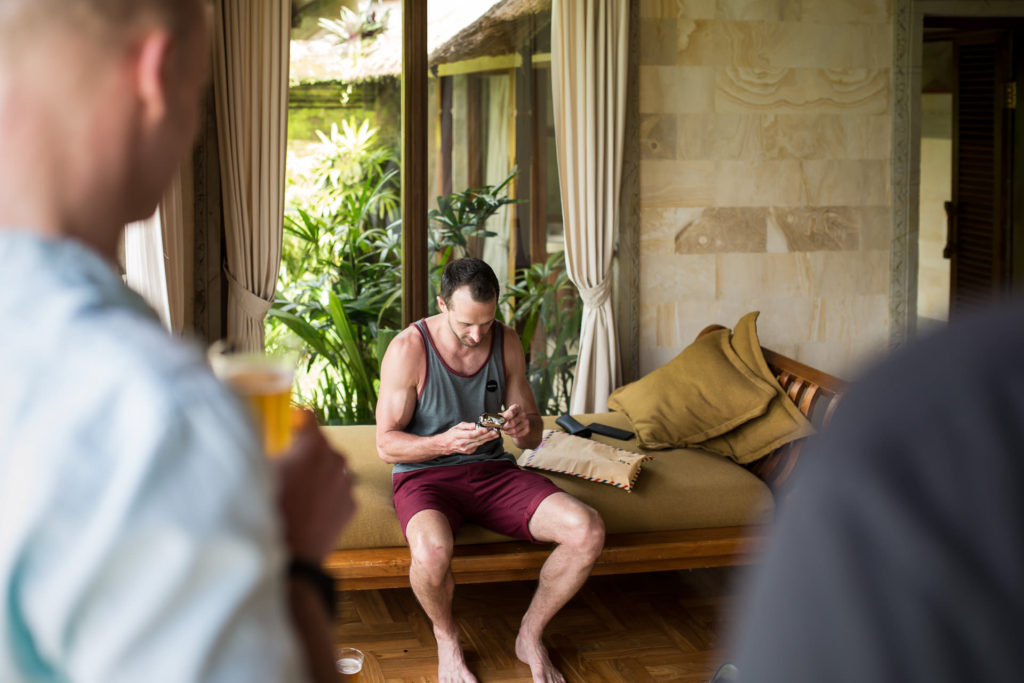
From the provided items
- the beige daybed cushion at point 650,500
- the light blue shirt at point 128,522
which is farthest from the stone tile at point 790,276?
the light blue shirt at point 128,522

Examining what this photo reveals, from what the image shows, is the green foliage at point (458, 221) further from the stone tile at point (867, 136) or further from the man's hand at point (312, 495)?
the man's hand at point (312, 495)

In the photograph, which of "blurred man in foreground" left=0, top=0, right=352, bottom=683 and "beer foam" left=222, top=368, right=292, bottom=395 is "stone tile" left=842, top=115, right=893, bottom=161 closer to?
"beer foam" left=222, top=368, right=292, bottom=395

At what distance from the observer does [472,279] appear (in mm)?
3363

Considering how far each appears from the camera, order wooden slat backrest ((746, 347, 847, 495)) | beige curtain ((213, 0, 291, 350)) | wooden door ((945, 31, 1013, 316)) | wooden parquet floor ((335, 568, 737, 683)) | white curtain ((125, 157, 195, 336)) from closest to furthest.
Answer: wooden parquet floor ((335, 568, 737, 683)) < wooden slat backrest ((746, 347, 847, 495)) < white curtain ((125, 157, 195, 336)) < beige curtain ((213, 0, 291, 350)) < wooden door ((945, 31, 1013, 316))

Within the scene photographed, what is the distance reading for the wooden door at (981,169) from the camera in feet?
21.2

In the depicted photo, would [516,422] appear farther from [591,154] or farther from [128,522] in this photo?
[128,522]

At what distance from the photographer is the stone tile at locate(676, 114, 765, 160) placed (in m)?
5.43

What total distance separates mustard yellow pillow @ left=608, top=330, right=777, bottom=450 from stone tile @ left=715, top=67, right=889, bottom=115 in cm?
163

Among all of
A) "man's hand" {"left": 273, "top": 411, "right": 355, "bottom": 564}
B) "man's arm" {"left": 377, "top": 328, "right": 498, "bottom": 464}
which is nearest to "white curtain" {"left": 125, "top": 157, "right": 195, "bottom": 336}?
"man's arm" {"left": 377, "top": 328, "right": 498, "bottom": 464}

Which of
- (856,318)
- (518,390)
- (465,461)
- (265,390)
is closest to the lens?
(265,390)

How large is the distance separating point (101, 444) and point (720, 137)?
17.0 ft

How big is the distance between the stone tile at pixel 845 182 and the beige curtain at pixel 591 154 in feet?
3.72

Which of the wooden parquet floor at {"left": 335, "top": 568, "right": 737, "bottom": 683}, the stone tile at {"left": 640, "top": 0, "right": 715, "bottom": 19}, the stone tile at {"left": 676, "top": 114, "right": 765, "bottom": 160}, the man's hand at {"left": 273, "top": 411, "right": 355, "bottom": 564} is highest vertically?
the stone tile at {"left": 640, "top": 0, "right": 715, "bottom": 19}

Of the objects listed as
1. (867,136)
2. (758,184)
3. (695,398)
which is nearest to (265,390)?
(695,398)
